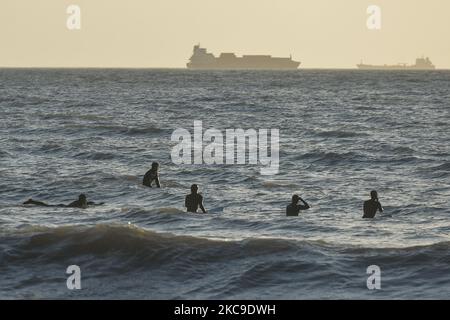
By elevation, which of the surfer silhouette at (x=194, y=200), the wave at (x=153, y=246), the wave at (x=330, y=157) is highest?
the surfer silhouette at (x=194, y=200)

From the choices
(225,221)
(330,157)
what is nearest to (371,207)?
(225,221)

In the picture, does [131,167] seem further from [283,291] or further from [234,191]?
[283,291]

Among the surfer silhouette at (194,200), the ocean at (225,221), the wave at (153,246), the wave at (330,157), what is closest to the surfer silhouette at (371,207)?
the ocean at (225,221)

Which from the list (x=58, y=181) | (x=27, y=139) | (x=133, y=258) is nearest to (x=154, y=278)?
(x=133, y=258)

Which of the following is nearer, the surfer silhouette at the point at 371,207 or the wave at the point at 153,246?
the wave at the point at 153,246

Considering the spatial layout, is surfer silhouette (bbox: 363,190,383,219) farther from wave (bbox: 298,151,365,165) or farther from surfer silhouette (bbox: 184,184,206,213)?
wave (bbox: 298,151,365,165)

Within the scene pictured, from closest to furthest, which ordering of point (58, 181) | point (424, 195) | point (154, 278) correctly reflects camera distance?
1. point (154, 278)
2. point (424, 195)
3. point (58, 181)

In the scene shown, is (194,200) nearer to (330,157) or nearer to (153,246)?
(153,246)

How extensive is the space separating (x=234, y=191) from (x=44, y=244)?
37.1 feet

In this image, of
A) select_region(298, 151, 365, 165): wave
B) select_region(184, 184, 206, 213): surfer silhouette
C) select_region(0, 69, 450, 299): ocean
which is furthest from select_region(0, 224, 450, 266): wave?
select_region(298, 151, 365, 165): wave

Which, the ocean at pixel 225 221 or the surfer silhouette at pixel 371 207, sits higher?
the surfer silhouette at pixel 371 207

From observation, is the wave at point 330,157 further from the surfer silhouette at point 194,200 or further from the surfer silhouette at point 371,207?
the surfer silhouette at point 194,200

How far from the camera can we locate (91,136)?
49875 millimetres
